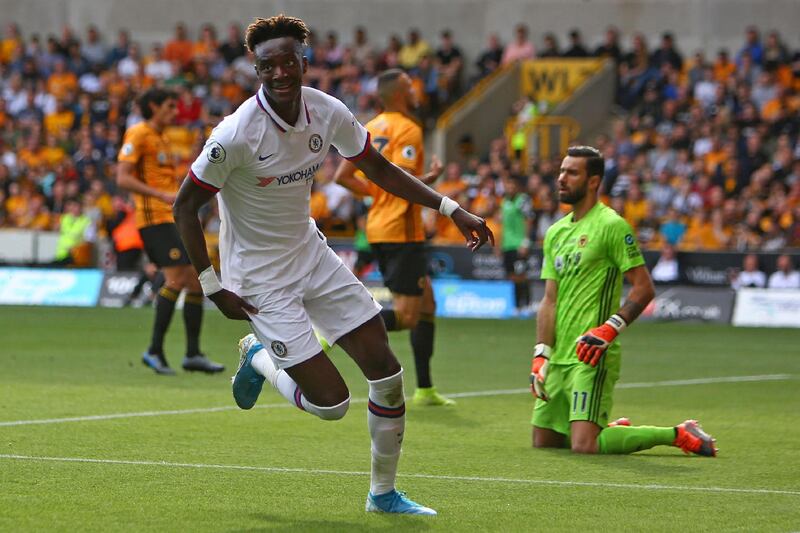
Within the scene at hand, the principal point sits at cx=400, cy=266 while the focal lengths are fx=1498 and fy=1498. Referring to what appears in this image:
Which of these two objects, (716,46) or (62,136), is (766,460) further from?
(62,136)

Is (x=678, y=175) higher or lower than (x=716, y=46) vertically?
lower

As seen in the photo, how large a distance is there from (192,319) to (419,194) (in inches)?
259

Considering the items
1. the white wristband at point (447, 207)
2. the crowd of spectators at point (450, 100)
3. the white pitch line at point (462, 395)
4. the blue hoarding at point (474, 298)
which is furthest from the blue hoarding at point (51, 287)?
the white wristband at point (447, 207)

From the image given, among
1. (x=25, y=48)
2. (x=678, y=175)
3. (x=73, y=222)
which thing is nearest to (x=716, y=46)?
(x=678, y=175)

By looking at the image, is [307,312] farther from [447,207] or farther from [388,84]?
[388,84]

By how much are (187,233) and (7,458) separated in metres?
2.23

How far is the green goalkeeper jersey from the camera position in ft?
29.8

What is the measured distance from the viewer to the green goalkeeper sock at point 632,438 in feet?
29.1

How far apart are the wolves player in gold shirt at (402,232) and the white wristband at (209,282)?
4471 mm

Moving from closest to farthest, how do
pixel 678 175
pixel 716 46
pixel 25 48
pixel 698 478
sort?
1. pixel 698 478
2. pixel 678 175
3. pixel 716 46
4. pixel 25 48

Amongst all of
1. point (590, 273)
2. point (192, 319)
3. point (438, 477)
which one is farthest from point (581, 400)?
point (192, 319)

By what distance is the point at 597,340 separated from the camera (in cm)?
858

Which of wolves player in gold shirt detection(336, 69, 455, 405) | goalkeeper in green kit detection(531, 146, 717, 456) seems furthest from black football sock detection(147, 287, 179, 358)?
goalkeeper in green kit detection(531, 146, 717, 456)

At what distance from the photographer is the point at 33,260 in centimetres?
2920
